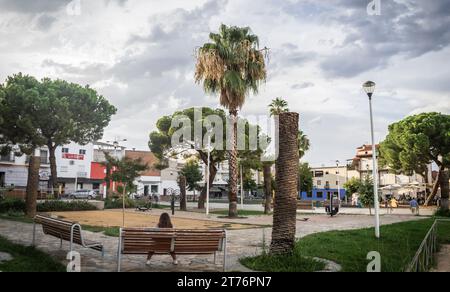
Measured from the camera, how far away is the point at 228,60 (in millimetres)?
22297

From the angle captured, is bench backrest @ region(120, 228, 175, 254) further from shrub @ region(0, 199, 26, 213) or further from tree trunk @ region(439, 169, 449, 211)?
tree trunk @ region(439, 169, 449, 211)

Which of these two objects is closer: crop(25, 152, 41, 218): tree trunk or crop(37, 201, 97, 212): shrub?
crop(25, 152, 41, 218): tree trunk

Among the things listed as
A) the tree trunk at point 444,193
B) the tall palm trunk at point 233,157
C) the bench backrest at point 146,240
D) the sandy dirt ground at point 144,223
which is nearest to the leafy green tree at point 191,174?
the tall palm trunk at point 233,157

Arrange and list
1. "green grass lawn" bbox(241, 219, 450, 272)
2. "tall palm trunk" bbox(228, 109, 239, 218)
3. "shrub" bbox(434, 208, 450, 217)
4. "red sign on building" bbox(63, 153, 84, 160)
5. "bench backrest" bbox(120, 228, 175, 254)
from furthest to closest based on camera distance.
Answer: "red sign on building" bbox(63, 153, 84, 160), "shrub" bbox(434, 208, 450, 217), "tall palm trunk" bbox(228, 109, 239, 218), "green grass lawn" bbox(241, 219, 450, 272), "bench backrest" bbox(120, 228, 175, 254)

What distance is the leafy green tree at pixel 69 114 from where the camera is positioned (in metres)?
32.6

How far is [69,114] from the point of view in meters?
33.1

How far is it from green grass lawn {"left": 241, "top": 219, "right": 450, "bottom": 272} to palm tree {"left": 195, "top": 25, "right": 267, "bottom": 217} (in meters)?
10.4

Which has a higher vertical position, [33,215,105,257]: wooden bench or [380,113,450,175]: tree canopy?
[380,113,450,175]: tree canopy

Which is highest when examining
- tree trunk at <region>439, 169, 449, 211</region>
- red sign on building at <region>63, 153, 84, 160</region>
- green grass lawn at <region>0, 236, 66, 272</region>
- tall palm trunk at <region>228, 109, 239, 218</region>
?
red sign on building at <region>63, 153, 84, 160</region>

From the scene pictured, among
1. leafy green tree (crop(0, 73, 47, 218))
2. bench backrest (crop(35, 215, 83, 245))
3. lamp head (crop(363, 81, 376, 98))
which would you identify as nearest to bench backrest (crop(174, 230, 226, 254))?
bench backrest (crop(35, 215, 83, 245))

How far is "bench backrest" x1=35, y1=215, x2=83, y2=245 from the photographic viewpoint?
7.95 m

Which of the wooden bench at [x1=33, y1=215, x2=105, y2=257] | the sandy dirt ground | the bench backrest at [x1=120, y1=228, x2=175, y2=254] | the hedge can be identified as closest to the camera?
the bench backrest at [x1=120, y1=228, x2=175, y2=254]
